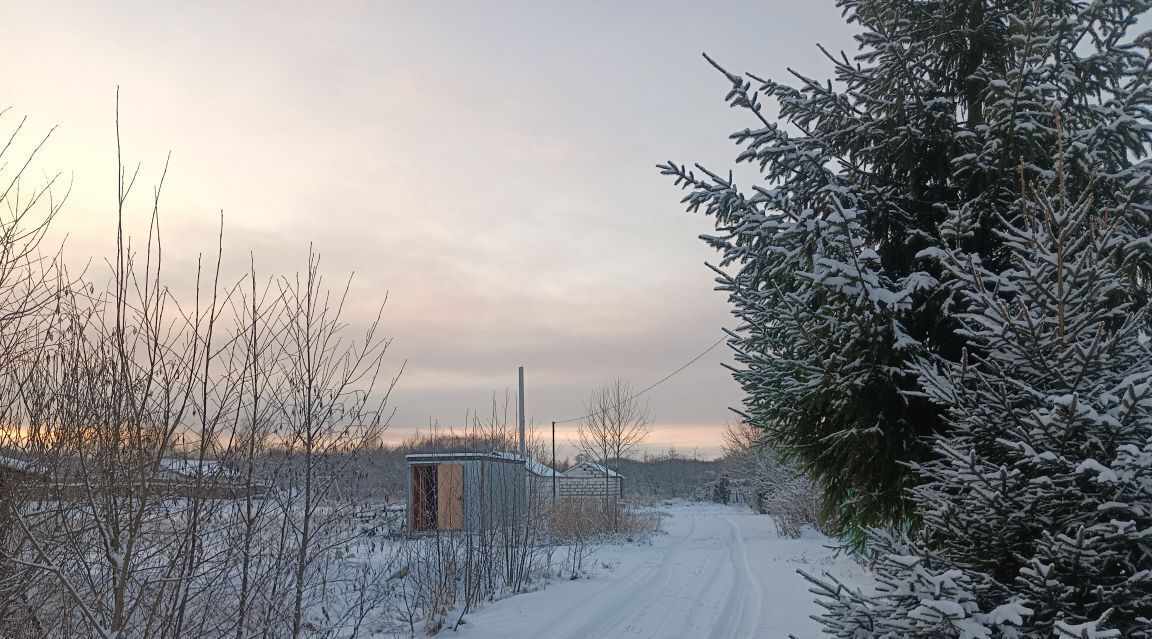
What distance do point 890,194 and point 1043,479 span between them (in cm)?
238

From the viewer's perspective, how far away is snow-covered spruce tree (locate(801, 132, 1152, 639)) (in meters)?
2.94

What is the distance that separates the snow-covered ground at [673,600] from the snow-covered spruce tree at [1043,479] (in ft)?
17.8

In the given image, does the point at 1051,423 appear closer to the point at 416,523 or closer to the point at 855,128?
the point at 855,128

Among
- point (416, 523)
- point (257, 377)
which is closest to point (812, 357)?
point (257, 377)

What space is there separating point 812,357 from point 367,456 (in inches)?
191

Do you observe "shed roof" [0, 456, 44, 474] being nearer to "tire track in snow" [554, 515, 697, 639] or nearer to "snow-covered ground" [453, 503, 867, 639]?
"snow-covered ground" [453, 503, 867, 639]

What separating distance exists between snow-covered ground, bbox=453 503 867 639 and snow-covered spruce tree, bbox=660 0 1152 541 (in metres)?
4.51

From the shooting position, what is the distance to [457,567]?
440 inches

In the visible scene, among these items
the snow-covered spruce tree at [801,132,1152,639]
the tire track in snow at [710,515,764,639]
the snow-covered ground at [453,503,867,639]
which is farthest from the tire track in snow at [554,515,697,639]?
the snow-covered spruce tree at [801,132,1152,639]

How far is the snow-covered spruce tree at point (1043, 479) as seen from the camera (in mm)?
2939

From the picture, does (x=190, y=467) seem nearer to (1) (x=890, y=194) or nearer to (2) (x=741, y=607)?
(1) (x=890, y=194)

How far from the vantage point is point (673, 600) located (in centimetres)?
1160

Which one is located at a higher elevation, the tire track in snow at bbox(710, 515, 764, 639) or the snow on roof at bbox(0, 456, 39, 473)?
the snow on roof at bbox(0, 456, 39, 473)

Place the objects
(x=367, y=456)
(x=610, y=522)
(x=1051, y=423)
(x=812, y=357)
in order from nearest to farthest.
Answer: (x=1051, y=423)
(x=812, y=357)
(x=367, y=456)
(x=610, y=522)
